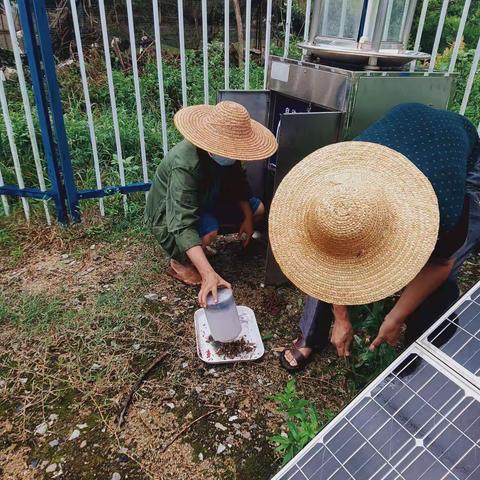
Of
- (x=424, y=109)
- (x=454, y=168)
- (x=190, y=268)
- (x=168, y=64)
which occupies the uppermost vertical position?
(x=424, y=109)

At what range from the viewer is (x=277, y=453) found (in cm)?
199

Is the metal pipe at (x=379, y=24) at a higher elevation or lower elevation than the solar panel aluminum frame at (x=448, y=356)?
higher

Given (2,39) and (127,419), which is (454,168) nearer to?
(127,419)

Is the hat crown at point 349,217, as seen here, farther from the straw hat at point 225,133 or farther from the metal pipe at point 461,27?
the metal pipe at point 461,27

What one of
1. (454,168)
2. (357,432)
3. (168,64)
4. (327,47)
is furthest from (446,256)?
(168,64)

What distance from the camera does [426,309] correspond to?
2.08 metres

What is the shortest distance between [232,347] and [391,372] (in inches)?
42.9

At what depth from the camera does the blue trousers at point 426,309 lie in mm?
1921

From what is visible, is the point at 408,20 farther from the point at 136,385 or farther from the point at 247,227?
the point at 136,385

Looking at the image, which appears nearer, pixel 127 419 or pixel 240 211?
pixel 127 419

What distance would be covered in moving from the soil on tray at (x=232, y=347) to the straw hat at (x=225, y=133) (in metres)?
1.05

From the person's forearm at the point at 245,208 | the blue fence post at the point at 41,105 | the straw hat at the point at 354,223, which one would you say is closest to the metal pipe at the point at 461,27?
Result: the person's forearm at the point at 245,208

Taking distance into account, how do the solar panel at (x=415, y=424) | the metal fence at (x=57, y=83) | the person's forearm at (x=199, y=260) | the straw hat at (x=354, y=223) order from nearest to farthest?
the solar panel at (x=415, y=424) → the straw hat at (x=354, y=223) → the person's forearm at (x=199, y=260) → the metal fence at (x=57, y=83)

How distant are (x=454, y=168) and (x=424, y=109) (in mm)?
325
